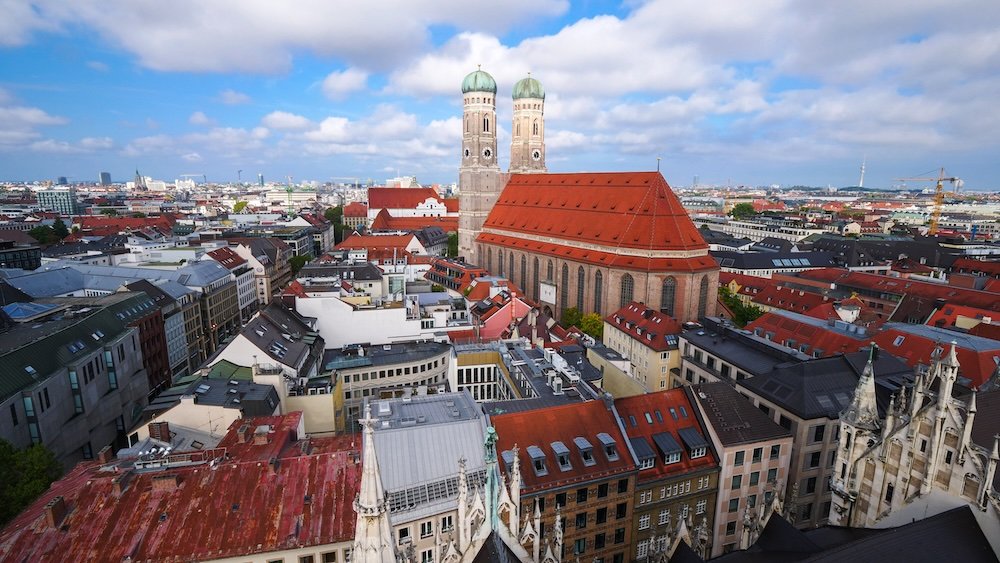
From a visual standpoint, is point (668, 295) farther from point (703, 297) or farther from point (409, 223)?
point (409, 223)

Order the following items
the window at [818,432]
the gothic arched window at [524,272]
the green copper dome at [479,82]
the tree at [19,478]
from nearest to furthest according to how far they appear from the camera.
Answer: the tree at [19,478] → the window at [818,432] → the gothic arched window at [524,272] → the green copper dome at [479,82]

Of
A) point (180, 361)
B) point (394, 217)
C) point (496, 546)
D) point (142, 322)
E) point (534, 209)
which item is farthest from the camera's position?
point (394, 217)

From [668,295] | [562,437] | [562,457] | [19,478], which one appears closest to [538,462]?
[562,457]

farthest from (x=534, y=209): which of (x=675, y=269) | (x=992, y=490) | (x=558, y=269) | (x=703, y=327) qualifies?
(x=992, y=490)

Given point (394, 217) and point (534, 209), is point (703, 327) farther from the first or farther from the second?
point (394, 217)

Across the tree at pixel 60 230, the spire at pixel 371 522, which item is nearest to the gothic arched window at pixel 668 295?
the spire at pixel 371 522

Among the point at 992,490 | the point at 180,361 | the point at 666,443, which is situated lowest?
the point at 180,361

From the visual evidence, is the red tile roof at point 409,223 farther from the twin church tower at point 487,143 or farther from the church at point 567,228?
the church at point 567,228

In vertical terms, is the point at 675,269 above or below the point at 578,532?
above
